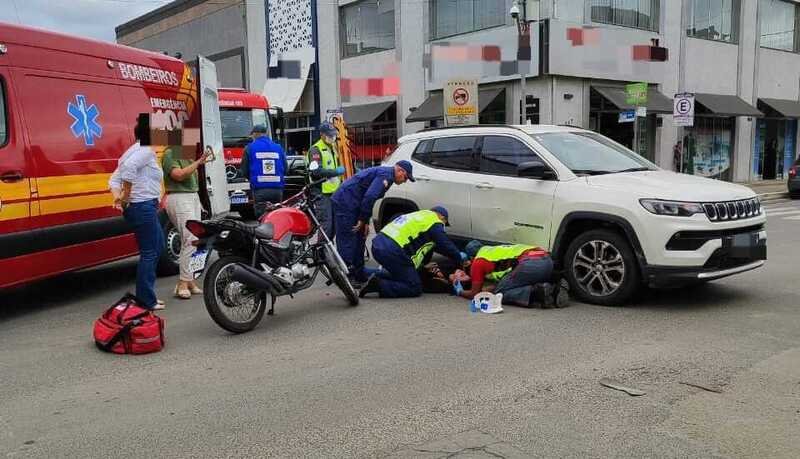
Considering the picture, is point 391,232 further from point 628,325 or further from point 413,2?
point 413,2

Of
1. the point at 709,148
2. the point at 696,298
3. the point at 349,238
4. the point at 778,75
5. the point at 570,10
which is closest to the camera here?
the point at 696,298

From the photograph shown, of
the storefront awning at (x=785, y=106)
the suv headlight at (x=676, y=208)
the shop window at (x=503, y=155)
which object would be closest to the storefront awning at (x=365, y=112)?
the storefront awning at (x=785, y=106)

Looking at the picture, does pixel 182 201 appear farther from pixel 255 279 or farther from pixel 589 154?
pixel 589 154

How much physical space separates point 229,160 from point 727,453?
11733 millimetres

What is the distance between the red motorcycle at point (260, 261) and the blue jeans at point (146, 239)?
570 millimetres

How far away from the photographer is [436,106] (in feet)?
78.7

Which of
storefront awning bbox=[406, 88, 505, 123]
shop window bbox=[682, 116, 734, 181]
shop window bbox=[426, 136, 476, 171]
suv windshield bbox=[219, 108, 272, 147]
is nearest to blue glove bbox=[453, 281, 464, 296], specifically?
shop window bbox=[426, 136, 476, 171]

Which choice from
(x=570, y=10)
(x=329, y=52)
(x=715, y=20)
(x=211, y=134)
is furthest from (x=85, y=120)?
(x=715, y=20)

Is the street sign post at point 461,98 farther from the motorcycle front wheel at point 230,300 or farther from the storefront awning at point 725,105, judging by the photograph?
the motorcycle front wheel at point 230,300

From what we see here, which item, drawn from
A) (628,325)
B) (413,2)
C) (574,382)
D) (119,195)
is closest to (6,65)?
(119,195)

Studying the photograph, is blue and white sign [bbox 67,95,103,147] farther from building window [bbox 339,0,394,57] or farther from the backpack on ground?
building window [bbox 339,0,394,57]

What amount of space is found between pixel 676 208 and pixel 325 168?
14.9ft

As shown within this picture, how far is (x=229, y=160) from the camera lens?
1361cm

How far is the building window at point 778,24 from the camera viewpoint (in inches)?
1136
